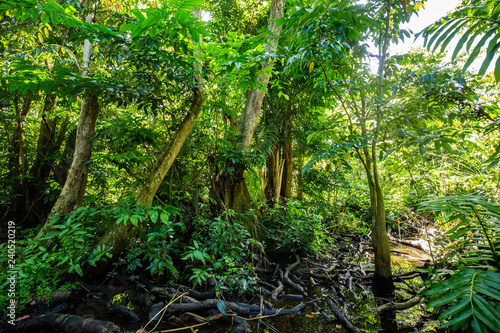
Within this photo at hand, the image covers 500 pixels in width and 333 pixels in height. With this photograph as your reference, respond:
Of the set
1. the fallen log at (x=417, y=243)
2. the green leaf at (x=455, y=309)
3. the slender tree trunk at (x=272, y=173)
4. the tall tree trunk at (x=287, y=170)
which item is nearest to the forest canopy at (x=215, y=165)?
the green leaf at (x=455, y=309)

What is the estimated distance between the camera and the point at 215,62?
2.90 metres

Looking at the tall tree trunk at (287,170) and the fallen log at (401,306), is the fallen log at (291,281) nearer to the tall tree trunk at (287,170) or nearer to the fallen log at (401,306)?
the fallen log at (401,306)

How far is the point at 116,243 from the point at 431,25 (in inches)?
168

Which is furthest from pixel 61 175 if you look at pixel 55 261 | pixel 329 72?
pixel 329 72

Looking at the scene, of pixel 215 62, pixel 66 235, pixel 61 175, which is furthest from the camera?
pixel 61 175

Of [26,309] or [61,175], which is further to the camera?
[61,175]

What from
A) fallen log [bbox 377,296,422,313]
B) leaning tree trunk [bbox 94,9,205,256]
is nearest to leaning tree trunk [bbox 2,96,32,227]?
leaning tree trunk [bbox 94,9,205,256]

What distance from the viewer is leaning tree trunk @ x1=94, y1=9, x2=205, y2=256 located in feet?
10.1

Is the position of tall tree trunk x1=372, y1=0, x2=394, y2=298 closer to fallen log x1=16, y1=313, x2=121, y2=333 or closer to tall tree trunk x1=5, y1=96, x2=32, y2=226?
fallen log x1=16, y1=313, x2=121, y2=333

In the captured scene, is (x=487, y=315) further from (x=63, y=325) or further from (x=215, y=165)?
(x=215, y=165)

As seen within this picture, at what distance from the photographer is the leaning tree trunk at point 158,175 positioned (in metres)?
3.09

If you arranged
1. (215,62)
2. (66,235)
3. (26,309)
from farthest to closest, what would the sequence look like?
(215,62) → (66,235) → (26,309)

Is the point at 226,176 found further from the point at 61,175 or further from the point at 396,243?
the point at 396,243

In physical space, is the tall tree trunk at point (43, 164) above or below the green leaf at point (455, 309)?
above
